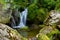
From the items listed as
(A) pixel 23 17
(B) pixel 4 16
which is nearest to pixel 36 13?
(A) pixel 23 17

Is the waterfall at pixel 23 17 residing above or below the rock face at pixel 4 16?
below

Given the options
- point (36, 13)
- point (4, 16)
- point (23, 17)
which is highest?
point (4, 16)

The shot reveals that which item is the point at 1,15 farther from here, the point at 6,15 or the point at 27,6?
the point at 27,6

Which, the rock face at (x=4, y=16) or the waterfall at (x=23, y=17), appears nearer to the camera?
the rock face at (x=4, y=16)

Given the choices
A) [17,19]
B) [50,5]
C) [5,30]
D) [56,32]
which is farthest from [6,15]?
[5,30]

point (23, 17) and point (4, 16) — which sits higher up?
point (4, 16)

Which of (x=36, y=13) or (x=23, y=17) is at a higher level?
(x=36, y=13)

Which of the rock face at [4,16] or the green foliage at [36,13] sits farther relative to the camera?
the green foliage at [36,13]

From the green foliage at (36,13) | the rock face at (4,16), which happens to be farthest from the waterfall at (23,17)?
the rock face at (4,16)

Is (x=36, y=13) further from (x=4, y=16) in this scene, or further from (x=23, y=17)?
(x=4, y=16)

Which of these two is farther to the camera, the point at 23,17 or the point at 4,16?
the point at 23,17

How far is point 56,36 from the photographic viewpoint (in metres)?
12.0

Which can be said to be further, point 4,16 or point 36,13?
point 36,13

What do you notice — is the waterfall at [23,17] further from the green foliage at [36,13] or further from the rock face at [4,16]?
the rock face at [4,16]
